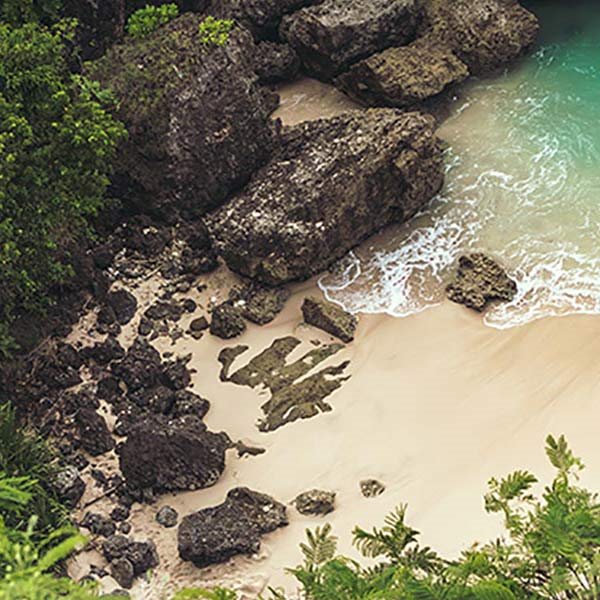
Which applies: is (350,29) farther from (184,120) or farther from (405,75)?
(184,120)

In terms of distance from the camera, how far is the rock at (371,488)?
1171 centimetres

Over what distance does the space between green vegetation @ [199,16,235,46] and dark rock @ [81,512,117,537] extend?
869 cm

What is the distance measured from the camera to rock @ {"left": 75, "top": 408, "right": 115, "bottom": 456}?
41.3ft

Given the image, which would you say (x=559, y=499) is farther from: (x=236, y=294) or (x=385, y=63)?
(x=385, y=63)

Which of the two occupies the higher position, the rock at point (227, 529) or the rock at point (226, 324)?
the rock at point (226, 324)

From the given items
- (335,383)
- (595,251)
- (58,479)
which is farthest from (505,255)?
(58,479)

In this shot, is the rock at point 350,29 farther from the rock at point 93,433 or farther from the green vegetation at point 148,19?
the rock at point 93,433

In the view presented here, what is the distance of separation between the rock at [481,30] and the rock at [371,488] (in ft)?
34.4

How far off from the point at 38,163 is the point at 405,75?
8222 millimetres

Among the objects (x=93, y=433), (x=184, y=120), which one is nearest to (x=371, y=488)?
(x=93, y=433)

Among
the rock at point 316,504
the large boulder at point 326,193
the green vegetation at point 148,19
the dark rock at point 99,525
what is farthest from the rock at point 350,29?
the dark rock at point 99,525

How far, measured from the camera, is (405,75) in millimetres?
17828

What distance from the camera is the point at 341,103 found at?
61.6 feet

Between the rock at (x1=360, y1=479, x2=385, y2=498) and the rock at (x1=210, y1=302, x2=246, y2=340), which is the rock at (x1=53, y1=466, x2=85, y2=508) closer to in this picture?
the rock at (x1=210, y1=302, x2=246, y2=340)
